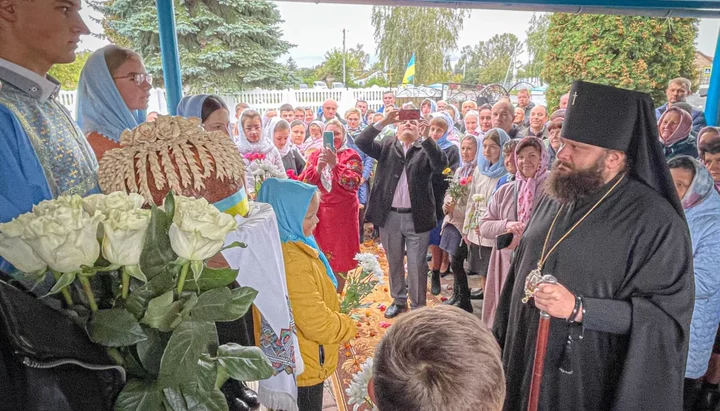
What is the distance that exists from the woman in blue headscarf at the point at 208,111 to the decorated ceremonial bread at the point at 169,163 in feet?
6.03

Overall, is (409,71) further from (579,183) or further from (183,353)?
(183,353)

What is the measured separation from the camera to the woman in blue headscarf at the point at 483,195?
4168mm

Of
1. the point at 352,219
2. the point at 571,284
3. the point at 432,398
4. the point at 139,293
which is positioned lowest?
the point at 352,219

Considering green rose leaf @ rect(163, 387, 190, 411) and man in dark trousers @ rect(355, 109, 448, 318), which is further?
man in dark trousers @ rect(355, 109, 448, 318)

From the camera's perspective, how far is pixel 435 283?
5.50 m

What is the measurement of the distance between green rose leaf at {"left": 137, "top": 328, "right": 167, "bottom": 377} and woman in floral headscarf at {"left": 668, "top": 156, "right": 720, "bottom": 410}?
3.04 metres

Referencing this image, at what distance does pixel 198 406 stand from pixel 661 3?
595 centimetres

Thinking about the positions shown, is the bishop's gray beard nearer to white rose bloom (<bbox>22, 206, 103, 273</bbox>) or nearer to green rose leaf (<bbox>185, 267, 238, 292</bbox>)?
green rose leaf (<bbox>185, 267, 238, 292</bbox>)

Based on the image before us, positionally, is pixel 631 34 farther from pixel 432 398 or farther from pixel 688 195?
pixel 432 398

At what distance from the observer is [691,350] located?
271 cm

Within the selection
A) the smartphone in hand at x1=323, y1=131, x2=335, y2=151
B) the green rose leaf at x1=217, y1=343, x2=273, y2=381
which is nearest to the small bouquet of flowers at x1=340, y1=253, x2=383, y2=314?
the green rose leaf at x1=217, y1=343, x2=273, y2=381

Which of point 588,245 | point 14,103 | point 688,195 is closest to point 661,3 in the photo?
point 688,195

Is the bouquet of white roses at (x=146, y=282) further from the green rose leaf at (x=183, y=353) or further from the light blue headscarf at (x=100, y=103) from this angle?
the light blue headscarf at (x=100, y=103)

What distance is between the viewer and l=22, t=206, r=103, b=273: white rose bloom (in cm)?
71
